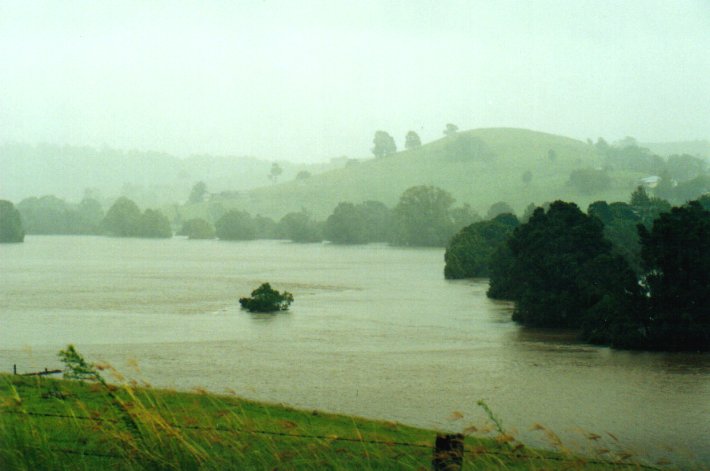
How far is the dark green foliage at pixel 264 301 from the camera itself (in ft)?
121

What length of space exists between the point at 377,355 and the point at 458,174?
117739mm

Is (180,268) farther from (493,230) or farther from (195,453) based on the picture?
(195,453)

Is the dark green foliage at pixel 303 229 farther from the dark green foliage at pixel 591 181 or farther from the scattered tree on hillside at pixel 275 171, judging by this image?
the scattered tree on hillside at pixel 275 171

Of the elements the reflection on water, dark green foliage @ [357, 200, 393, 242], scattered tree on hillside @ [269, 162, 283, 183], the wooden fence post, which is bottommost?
the reflection on water

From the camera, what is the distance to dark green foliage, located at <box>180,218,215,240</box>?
445 feet

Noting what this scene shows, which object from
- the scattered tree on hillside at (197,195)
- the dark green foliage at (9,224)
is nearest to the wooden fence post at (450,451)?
the dark green foliage at (9,224)

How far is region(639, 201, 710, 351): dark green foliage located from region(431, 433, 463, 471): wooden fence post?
74.9ft

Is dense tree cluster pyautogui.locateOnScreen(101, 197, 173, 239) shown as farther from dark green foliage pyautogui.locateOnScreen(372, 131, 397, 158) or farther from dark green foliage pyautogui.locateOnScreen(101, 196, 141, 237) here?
dark green foliage pyautogui.locateOnScreen(372, 131, 397, 158)

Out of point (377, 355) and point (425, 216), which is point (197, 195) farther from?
point (377, 355)

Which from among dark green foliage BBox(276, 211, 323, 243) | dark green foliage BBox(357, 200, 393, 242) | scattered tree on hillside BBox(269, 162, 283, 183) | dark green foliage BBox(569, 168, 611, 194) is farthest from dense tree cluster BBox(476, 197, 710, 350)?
scattered tree on hillside BBox(269, 162, 283, 183)

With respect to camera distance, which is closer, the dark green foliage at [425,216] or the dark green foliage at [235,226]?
the dark green foliage at [425,216]

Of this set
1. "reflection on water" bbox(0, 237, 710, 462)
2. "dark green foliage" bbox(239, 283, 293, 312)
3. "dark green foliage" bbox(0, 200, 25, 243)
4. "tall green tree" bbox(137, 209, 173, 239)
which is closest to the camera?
"reflection on water" bbox(0, 237, 710, 462)

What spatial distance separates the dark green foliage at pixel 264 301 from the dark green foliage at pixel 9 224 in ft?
202

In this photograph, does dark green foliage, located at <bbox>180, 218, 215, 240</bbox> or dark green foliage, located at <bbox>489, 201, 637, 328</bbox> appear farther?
dark green foliage, located at <bbox>180, 218, 215, 240</bbox>
